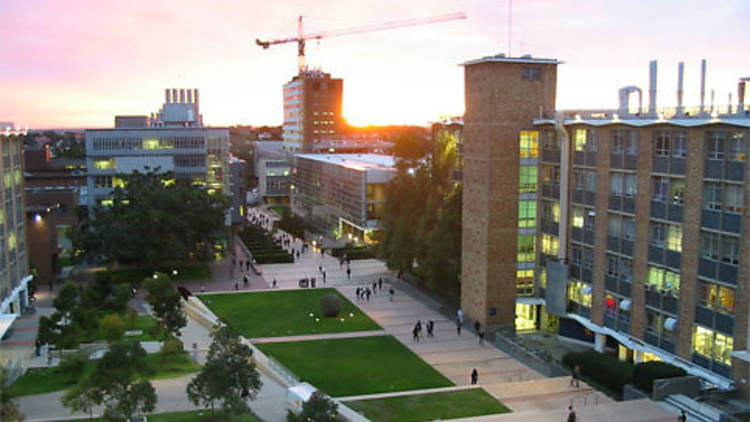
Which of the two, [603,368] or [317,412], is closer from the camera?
[317,412]

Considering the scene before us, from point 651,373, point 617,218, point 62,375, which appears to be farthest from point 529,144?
point 62,375

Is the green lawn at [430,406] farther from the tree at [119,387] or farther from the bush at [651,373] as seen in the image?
the tree at [119,387]

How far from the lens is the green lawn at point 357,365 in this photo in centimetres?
3728

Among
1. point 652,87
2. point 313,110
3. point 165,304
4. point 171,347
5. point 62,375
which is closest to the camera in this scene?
point 62,375

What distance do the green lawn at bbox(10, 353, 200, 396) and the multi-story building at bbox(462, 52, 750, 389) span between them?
1960 cm

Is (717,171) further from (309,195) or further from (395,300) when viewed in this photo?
(309,195)

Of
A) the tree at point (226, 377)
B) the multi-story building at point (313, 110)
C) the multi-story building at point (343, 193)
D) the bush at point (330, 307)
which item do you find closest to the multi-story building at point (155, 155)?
the multi-story building at point (343, 193)

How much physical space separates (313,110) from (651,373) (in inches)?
5537

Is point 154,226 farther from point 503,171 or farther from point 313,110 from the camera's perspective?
point 313,110

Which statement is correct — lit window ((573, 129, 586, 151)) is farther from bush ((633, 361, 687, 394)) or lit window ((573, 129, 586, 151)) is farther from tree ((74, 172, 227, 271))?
tree ((74, 172, 227, 271))

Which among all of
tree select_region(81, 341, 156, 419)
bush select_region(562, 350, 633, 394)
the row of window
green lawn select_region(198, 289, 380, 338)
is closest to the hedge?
green lawn select_region(198, 289, 380, 338)

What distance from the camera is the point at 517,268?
4747 cm

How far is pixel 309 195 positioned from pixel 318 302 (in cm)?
4970

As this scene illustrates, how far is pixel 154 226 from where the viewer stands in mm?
61500
